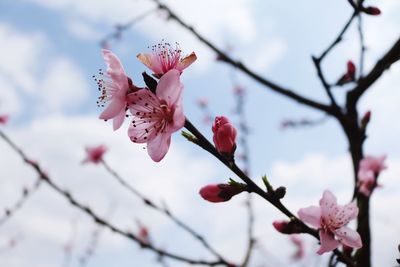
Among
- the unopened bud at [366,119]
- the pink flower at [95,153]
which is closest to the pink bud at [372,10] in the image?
the unopened bud at [366,119]

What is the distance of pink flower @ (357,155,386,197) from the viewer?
2242 mm

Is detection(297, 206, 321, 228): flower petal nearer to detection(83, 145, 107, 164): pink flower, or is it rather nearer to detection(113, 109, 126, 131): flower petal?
detection(113, 109, 126, 131): flower petal

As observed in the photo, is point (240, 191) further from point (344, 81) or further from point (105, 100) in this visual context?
point (344, 81)

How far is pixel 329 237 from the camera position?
1258mm

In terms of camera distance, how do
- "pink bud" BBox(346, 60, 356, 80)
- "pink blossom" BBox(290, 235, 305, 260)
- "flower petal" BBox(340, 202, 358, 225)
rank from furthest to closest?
"pink blossom" BBox(290, 235, 305, 260), "pink bud" BBox(346, 60, 356, 80), "flower petal" BBox(340, 202, 358, 225)

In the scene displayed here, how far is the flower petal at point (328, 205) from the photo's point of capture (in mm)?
1362

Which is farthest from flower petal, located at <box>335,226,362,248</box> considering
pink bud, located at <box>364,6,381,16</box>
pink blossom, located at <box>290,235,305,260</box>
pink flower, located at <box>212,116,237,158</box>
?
pink blossom, located at <box>290,235,305,260</box>

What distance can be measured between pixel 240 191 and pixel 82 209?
1547 mm

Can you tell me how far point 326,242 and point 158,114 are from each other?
2.19 feet

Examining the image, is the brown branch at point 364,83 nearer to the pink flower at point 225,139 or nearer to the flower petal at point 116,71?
the pink flower at point 225,139

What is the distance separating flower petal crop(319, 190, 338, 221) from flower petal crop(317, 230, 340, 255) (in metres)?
0.10

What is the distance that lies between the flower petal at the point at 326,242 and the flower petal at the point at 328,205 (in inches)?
3.8

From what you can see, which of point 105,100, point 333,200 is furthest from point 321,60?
point 105,100

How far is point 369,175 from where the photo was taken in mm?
2254
